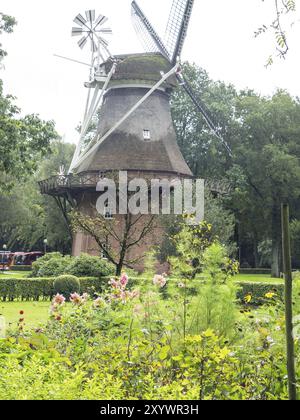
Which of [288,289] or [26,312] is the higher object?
[288,289]

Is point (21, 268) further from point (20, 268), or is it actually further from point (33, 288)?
point (33, 288)

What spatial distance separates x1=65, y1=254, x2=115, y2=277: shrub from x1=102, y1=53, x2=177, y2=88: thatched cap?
13644 millimetres

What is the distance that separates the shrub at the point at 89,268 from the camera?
23.2 m

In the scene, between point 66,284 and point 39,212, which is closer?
point 66,284

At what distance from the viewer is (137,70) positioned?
3338 centimetres

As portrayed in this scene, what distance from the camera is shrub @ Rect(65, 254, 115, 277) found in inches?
914

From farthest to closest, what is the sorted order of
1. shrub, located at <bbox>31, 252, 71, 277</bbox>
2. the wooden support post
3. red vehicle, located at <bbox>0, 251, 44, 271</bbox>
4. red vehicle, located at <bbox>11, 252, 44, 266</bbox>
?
1. red vehicle, located at <bbox>11, 252, 44, 266</bbox>
2. red vehicle, located at <bbox>0, 251, 44, 271</bbox>
3. shrub, located at <bbox>31, 252, 71, 277</bbox>
4. the wooden support post

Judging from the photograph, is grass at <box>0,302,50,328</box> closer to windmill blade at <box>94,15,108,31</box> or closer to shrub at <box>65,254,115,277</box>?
shrub at <box>65,254,115,277</box>

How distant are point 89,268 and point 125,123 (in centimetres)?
1298

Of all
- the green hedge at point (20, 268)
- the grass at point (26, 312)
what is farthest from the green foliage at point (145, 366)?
the green hedge at point (20, 268)

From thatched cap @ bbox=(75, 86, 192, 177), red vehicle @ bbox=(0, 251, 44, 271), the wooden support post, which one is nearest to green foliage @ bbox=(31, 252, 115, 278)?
thatched cap @ bbox=(75, 86, 192, 177)

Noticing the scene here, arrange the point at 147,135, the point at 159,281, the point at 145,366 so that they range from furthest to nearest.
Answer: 1. the point at 147,135
2. the point at 159,281
3. the point at 145,366

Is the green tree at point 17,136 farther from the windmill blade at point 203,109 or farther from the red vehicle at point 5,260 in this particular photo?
the red vehicle at point 5,260

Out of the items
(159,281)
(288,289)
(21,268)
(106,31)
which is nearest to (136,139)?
(106,31)
